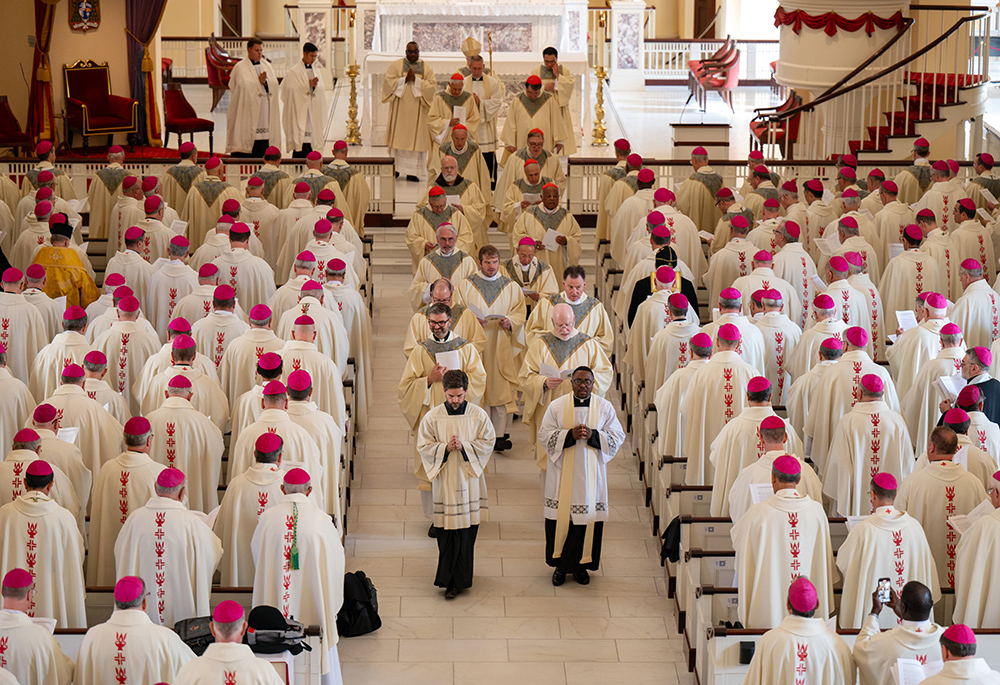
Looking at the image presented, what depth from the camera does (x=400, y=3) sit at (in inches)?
844

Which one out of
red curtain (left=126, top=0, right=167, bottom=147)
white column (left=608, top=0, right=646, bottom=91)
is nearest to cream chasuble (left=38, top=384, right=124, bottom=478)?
red curtain (left=126, top=0, right=167, bottom=147)

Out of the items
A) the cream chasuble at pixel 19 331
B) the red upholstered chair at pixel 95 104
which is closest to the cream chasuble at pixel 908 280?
the cream chasuble at pixel 19 331

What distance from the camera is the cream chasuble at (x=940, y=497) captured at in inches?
325

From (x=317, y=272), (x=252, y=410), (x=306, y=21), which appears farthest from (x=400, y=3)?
(x=252, y=410)

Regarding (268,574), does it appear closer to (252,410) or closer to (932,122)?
(252,410)

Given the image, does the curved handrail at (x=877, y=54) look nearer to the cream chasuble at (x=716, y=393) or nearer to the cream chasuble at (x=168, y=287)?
Result: the cream chasuble at (x=716, y=393)

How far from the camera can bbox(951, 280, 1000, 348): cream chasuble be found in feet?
36.7

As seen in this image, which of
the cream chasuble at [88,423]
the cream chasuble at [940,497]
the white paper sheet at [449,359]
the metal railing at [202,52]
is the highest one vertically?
the metal railing at [202,52]

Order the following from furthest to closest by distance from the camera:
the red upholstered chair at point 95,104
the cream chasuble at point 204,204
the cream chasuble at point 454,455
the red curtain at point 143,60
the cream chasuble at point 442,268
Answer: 1. the red curtain at point 143,60
2. the red upholstered chair at point 95,104
3. the cream chasuble at point 204,204
4. the cream chasuble at point 442,268
5. the cream chasuble at point 454,455

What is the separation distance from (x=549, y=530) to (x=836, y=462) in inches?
84.3

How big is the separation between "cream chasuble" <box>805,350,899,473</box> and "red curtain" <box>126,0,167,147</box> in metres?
12.2

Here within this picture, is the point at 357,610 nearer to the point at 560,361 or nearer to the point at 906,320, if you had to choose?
the point at 560,361

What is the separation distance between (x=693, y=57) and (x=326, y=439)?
20.3 meters

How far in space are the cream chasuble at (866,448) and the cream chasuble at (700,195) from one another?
604 cm
